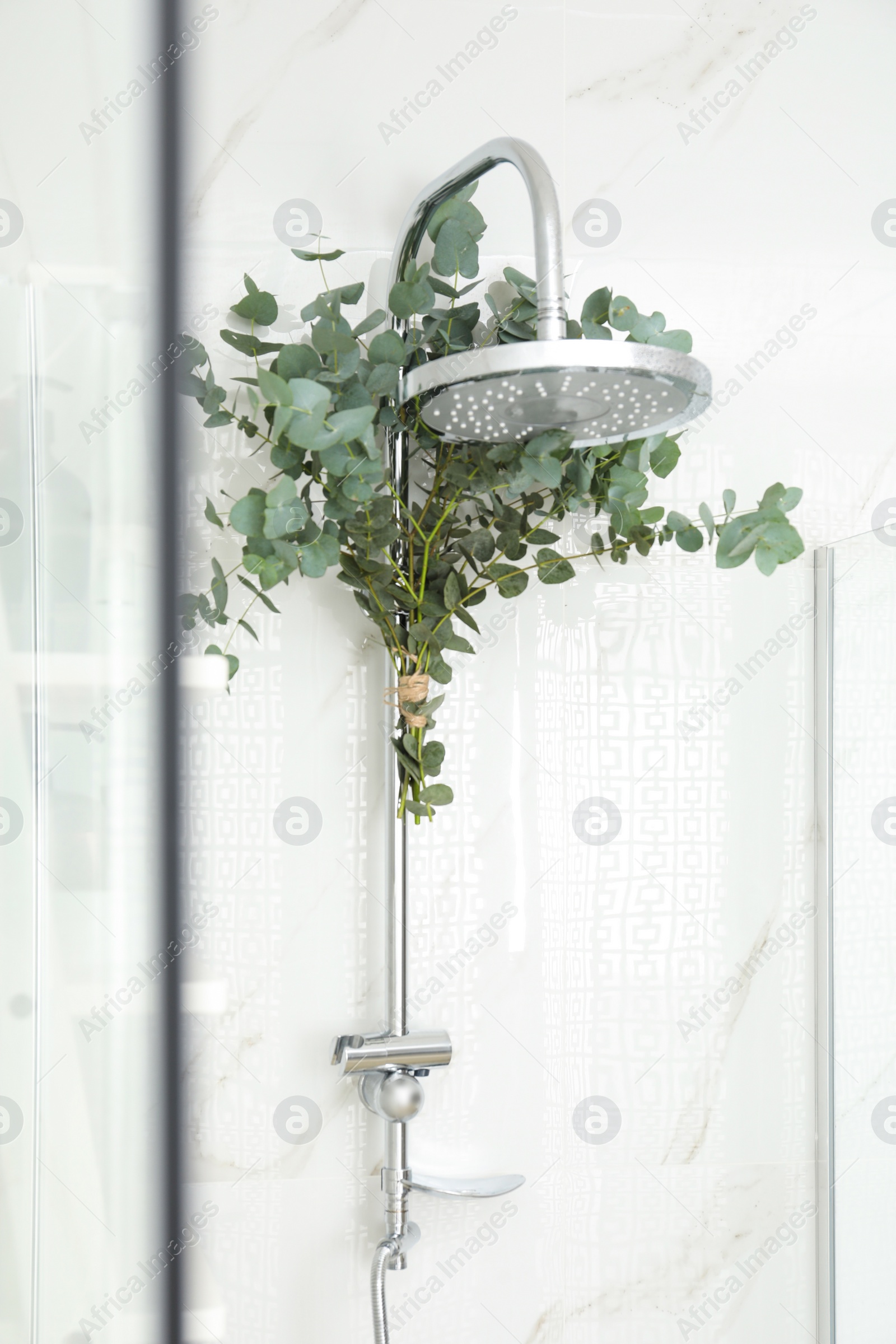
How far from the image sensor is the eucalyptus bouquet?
811 millimetres

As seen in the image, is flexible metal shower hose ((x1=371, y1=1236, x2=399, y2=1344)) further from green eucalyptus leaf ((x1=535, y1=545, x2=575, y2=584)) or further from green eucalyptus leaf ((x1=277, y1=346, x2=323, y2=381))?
green eucalyptus leaf ((x1=277, y1=346, x2=323, y2=381))

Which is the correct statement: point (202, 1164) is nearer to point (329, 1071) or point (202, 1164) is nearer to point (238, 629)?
point (329, 1071)

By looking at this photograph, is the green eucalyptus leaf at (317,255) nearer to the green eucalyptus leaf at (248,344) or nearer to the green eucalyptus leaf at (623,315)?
the green eucalyptus leaf at (248,344)

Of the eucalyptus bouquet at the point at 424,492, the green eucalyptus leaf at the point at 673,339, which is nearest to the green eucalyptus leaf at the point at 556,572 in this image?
the eucalyptus bouquet at the point at 424,492

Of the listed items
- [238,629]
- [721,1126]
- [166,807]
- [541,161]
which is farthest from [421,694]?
[166,807]

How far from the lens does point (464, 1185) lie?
93 centimetres

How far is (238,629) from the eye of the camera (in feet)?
3.13

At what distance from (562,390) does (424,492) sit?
0.32m

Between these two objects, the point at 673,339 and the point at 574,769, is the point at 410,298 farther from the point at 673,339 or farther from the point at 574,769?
the point at 574,769

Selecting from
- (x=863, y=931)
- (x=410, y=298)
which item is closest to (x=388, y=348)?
(x=410, y=298)

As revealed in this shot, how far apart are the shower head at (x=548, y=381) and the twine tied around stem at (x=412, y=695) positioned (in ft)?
0.73

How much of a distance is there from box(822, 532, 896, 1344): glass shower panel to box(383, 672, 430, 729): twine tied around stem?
1.51 ft

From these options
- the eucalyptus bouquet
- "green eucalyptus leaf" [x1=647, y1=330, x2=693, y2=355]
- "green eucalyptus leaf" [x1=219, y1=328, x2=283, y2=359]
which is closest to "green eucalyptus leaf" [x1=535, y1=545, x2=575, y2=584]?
the eucalyptus bouquet

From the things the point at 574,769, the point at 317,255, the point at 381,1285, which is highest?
the point at 317,255
